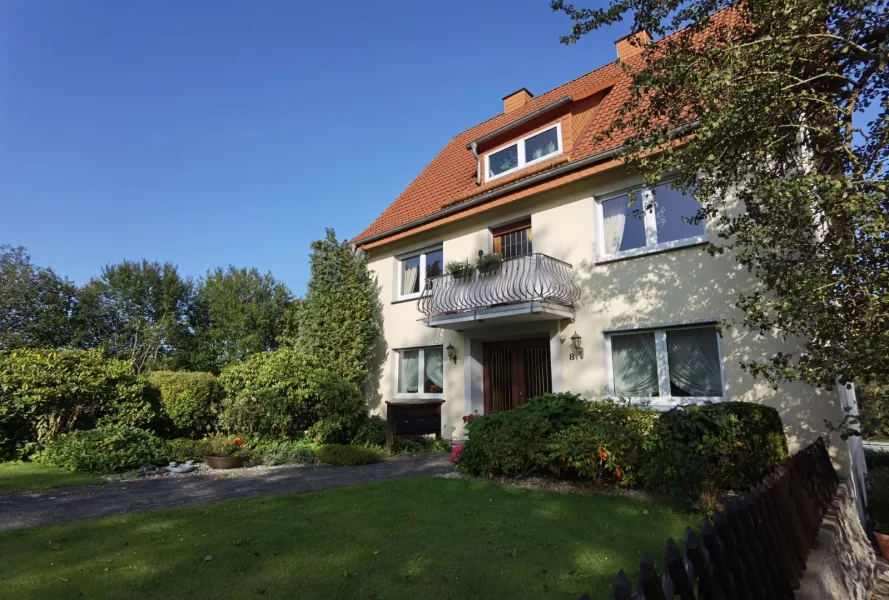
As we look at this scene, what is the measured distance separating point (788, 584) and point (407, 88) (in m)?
11.7

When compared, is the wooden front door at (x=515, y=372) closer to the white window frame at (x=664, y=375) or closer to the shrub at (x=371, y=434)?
the white window frame at (x=664, y=375)

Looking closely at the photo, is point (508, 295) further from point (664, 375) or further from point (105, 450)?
point (105, 450)

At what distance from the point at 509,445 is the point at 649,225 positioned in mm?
5467

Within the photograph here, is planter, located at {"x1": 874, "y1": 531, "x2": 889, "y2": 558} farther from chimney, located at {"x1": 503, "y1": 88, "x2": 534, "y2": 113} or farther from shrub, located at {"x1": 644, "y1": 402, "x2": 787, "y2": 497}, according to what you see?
chimney, located at {"x1": 503, "y1": 88, "x2": 534, "y2": 113}

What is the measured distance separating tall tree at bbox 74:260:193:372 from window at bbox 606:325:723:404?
27.4 meters

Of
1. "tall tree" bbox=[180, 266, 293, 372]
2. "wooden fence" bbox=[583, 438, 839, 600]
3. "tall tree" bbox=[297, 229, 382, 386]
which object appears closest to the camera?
"wooden fence" bbox=[583, 438, 839, 600]

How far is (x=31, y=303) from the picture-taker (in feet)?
89.2

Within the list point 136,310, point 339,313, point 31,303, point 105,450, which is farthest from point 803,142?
point 31,303

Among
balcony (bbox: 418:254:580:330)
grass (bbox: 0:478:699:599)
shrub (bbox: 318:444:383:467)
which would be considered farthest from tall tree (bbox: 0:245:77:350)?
grass (bbox: 0:478:699:599)

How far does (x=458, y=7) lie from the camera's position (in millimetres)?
9211

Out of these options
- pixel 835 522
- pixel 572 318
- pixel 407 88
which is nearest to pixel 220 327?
pixel 407 88

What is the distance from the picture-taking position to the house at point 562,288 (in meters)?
8.24

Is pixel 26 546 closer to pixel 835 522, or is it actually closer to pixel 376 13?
pixel 835 522

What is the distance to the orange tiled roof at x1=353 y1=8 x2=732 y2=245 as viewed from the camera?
10872 mm
